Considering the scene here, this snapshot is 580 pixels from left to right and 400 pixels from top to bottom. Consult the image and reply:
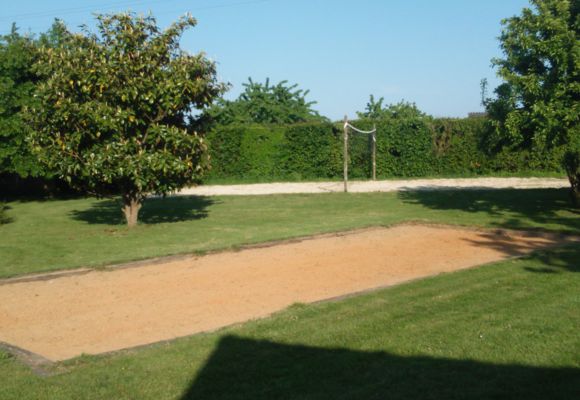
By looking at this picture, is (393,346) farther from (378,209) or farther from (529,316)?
(378,209)

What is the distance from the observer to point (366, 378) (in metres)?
5.04

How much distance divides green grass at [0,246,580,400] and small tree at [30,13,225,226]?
6737 mm

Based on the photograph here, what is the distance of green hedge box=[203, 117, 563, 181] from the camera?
2634 centimetres

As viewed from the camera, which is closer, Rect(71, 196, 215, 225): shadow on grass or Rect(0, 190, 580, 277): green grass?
Rect(0, 190, 580, 277): green grass

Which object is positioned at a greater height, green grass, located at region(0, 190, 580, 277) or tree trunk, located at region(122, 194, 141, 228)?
tree trunk, located at region(122, 194, 141, 228)

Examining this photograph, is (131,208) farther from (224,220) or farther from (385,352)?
(385,352)

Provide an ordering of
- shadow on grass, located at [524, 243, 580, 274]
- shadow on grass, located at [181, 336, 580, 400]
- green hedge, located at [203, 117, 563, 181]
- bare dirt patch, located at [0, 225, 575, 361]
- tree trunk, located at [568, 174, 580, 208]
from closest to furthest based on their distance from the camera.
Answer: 1. shadow on grass, located at [181, 336, 580, 400]
2. bare dirt patch, located at [0, 225, 575, 361]
3. shadow on grass, located at [524, 243, 580, 274]
4. tree trunk, located at [568, 174, 580, 208]
5. green hedge, located at [203, 117, 563, 181]

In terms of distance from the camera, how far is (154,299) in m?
8.46

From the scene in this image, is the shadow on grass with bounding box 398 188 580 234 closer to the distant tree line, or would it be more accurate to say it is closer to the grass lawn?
the distant tree line

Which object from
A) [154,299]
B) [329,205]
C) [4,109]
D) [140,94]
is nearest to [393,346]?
[154,299]

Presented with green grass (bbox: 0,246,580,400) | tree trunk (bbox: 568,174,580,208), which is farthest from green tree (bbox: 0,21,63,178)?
green grass (bbox: 0,246,580,400)

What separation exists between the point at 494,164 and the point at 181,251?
1793 cm

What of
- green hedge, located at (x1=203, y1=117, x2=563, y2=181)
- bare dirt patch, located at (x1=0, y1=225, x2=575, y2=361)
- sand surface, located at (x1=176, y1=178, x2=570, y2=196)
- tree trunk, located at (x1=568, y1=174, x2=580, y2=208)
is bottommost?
bare dirt patch, located at (x1=0, y1=225, x2=575, y2=361)

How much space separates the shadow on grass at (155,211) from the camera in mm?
16844
